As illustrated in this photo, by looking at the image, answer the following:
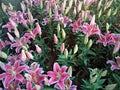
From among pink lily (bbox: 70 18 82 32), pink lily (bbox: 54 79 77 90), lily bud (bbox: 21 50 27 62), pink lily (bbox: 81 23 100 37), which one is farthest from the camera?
pink lily (bbox: 70 18 82 32)

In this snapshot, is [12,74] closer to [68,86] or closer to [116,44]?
[68,86]

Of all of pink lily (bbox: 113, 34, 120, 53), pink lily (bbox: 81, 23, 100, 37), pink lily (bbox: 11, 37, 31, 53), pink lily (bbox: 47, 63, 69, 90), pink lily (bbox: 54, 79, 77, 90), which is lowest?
pink lily (bbox: 54, 79, 77, 90)

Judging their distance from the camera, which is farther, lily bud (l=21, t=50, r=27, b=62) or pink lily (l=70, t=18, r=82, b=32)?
pink lily (l=70, t=18, r=82, b=32)

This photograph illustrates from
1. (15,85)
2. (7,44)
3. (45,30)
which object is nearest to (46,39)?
(45,30)

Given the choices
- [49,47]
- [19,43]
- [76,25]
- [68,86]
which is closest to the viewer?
[68,86]

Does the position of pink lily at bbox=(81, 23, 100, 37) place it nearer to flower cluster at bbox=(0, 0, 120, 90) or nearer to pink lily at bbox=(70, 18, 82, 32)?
flower cluster at bbox=(0, 0, 120, 90)

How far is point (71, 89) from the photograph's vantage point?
174 centimetres

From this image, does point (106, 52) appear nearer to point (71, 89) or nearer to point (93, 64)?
point (93, 64)

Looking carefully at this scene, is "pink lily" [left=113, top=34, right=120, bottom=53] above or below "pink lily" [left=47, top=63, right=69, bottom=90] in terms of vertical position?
above

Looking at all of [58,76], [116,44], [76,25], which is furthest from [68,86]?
[76,25]

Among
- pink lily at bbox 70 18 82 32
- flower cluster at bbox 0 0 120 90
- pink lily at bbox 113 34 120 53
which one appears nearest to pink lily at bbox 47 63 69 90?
flower cluster at bbox 0 0 120 90

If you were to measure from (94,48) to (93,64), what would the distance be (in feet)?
0.46

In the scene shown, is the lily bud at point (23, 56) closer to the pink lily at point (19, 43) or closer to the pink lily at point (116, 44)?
the pink lily at point (19, 43)

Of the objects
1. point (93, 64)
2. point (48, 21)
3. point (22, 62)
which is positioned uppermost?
point (48, 21)
